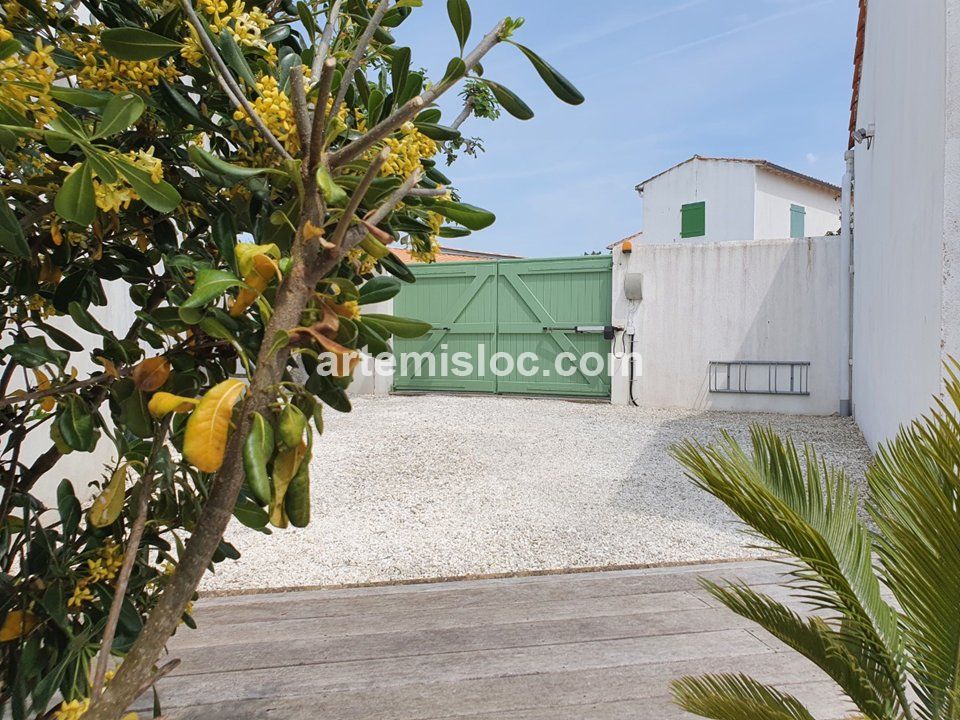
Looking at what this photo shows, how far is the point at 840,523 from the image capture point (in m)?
1.36

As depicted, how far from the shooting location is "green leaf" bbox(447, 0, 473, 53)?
2.34ft

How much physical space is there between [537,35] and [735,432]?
21.1 feet

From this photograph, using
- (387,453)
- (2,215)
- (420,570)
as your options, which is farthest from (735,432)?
(2,215)

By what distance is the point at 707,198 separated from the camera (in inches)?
658

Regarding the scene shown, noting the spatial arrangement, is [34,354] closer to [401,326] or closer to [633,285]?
[401,326]

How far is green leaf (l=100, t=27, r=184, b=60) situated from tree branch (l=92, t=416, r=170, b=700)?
41cm

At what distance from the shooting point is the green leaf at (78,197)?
2.18 ft

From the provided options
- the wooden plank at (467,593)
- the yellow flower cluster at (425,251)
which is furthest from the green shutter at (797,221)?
the yellow flower cluster at (425,251)

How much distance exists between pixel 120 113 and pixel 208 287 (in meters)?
0.21

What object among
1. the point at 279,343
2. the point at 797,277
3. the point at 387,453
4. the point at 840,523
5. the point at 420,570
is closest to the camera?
the point at 279,343

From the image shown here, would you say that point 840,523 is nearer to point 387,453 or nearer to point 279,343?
point 279,343

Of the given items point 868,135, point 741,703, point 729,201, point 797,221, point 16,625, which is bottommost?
point 741,703

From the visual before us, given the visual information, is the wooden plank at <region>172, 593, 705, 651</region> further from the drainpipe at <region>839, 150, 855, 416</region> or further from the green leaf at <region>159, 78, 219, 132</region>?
the drainpipe at <region>839, 150, 855, 416</region>

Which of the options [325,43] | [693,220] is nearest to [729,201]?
[693,220]
